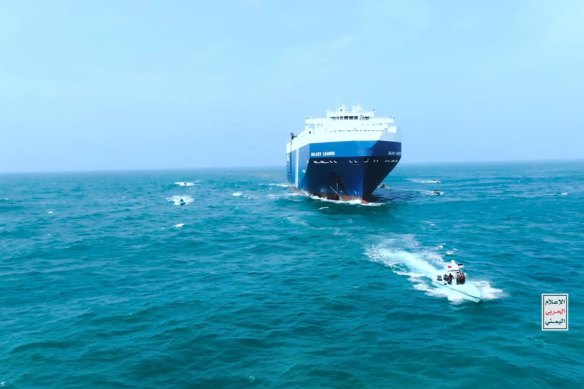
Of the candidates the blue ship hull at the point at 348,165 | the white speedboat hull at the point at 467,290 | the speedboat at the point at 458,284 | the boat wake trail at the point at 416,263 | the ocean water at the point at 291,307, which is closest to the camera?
the ocean water at the point at 291,307

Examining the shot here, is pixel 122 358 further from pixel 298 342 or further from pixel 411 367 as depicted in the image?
pixel 411 367

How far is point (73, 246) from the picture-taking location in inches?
2019

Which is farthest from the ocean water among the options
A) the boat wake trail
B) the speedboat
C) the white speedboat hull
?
the speedboat

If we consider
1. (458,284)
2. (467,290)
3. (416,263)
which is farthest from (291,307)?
(416,263)

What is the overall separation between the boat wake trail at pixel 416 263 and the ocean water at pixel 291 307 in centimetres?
24

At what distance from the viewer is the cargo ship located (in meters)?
67.2

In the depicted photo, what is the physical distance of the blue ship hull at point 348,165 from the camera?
67.1 m

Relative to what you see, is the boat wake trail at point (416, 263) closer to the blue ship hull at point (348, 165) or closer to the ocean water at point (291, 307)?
the ocean water at point (291, 307)

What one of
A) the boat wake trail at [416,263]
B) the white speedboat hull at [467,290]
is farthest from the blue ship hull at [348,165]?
the white speedboat hull at [467,290]

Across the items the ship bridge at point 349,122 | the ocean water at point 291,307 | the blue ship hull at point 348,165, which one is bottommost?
the ocean water at point 291,307

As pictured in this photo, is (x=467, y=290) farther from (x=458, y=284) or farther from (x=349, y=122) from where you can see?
(x=349, y=122)

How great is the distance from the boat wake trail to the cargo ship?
21410mm

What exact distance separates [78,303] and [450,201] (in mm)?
78011

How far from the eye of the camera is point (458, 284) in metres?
30.3
